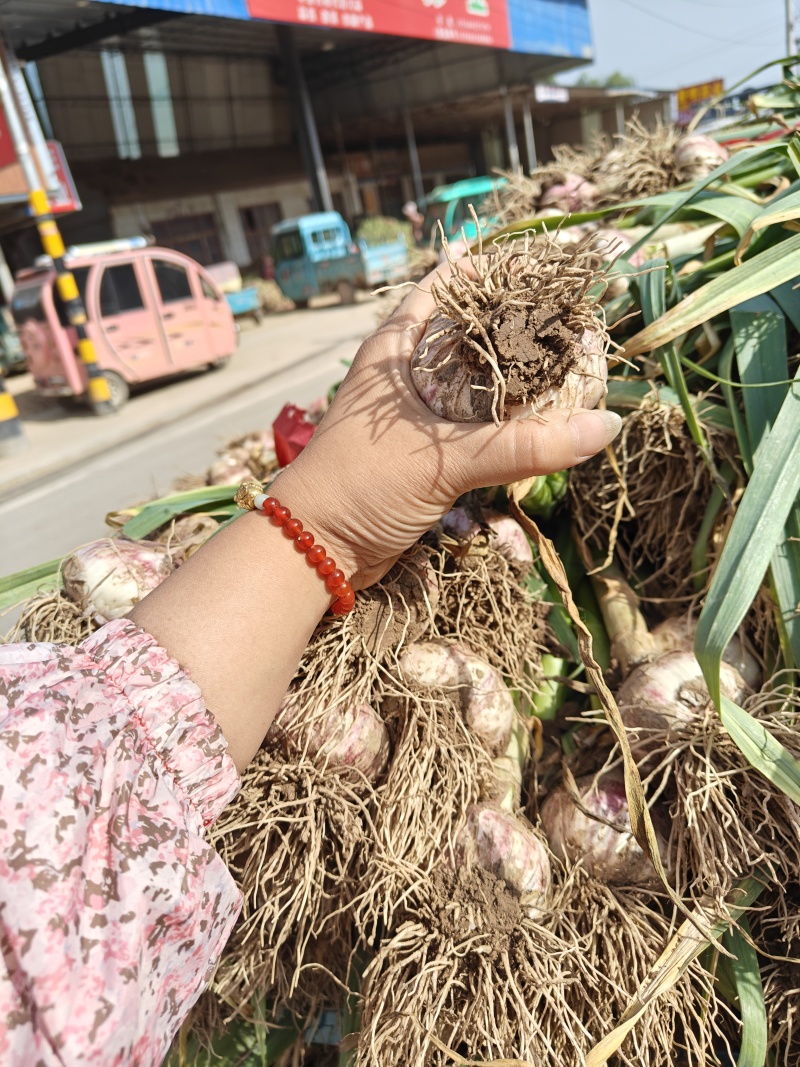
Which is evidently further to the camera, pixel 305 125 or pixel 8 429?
pixel 305 125

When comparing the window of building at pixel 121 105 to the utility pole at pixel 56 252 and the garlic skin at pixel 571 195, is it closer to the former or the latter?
the utility pole at pixel 56 252

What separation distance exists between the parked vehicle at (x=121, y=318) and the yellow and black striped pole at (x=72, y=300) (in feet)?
0.56

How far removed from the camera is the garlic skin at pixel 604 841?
3.15ft

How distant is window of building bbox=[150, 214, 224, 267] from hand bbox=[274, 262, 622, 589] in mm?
17774

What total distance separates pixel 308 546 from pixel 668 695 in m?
0.57

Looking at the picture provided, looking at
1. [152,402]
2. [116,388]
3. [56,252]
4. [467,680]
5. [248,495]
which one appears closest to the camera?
[248,495]

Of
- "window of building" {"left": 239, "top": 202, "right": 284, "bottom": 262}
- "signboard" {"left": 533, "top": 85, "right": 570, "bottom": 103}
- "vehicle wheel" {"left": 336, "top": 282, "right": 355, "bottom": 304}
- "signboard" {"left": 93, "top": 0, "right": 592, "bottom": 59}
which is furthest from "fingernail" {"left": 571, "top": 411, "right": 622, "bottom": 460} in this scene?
"signboard" {"left": 533, "top": 85, "right": 570, "bottom": 103}

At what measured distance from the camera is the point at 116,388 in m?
8.91

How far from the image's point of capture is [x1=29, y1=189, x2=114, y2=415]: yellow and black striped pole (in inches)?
294

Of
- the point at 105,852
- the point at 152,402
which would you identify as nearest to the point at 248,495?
the point at 105,852

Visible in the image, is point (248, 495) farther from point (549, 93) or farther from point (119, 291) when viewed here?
point (549, 93)

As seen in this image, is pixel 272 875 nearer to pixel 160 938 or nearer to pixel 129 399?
pixel 160 938

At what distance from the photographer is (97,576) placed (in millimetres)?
1141

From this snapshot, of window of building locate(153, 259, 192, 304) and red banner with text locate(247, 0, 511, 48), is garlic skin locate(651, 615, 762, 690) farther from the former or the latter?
red banner with text locate(247, 0, 511, 48)
